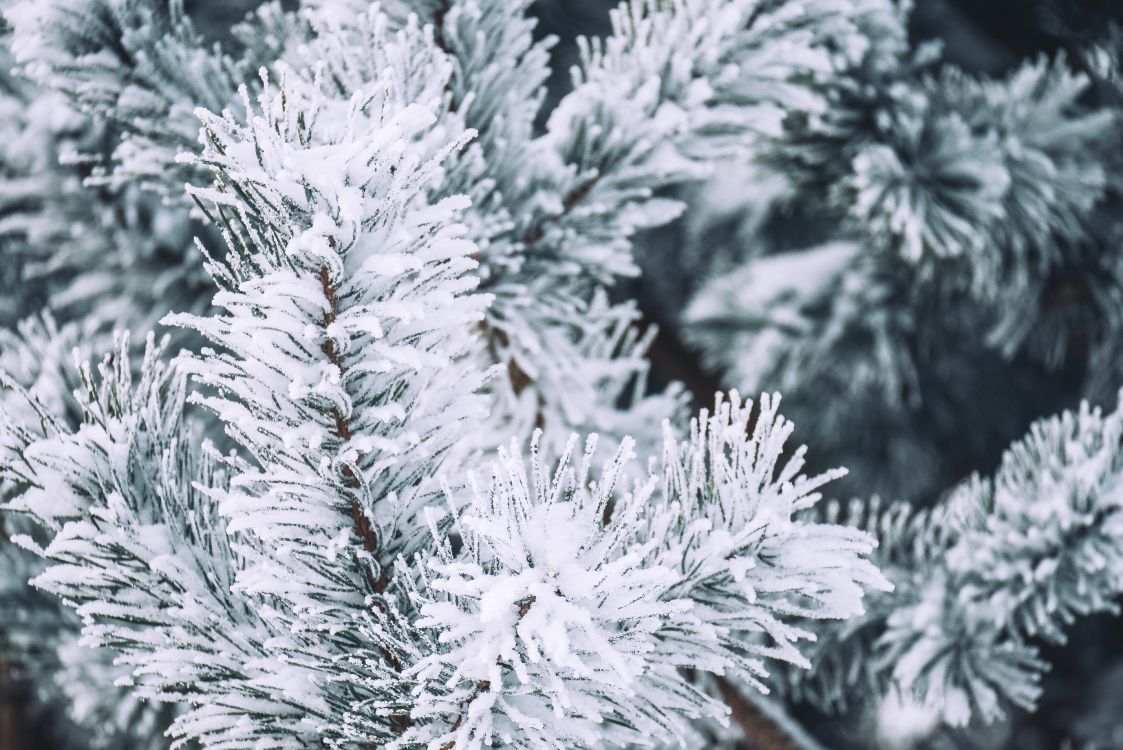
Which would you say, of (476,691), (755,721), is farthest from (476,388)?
(755,721)

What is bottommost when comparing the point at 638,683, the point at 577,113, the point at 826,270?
the point at 826,270

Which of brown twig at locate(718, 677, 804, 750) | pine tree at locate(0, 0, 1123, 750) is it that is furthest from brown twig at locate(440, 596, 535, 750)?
brown twig at locate(718, 677, 804, 750)

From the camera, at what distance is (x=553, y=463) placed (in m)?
0.80

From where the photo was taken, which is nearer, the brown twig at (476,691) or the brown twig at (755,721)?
the brown twig at (476,691)

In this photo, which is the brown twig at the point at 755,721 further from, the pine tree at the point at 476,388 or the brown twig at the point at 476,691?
the brown twig at the point at 476,691

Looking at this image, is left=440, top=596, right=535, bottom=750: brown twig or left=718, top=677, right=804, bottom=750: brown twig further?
left=718, top=677, right=804, bottom=750: brown twig

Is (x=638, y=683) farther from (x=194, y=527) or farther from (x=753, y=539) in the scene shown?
(x=194, y=527)

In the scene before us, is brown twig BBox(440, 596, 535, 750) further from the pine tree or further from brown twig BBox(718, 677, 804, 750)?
brown twig BBox(718, 677, 804, 750)

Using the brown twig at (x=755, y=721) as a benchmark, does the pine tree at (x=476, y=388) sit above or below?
above

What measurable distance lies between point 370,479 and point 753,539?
215mm

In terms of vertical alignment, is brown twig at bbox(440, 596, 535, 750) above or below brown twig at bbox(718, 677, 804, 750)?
above

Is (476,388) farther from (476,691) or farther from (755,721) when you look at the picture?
(755,721)

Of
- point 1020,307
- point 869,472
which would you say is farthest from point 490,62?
point 869,472

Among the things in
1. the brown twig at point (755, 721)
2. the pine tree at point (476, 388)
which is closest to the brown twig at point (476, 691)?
the pine tree at point (476, 388)
